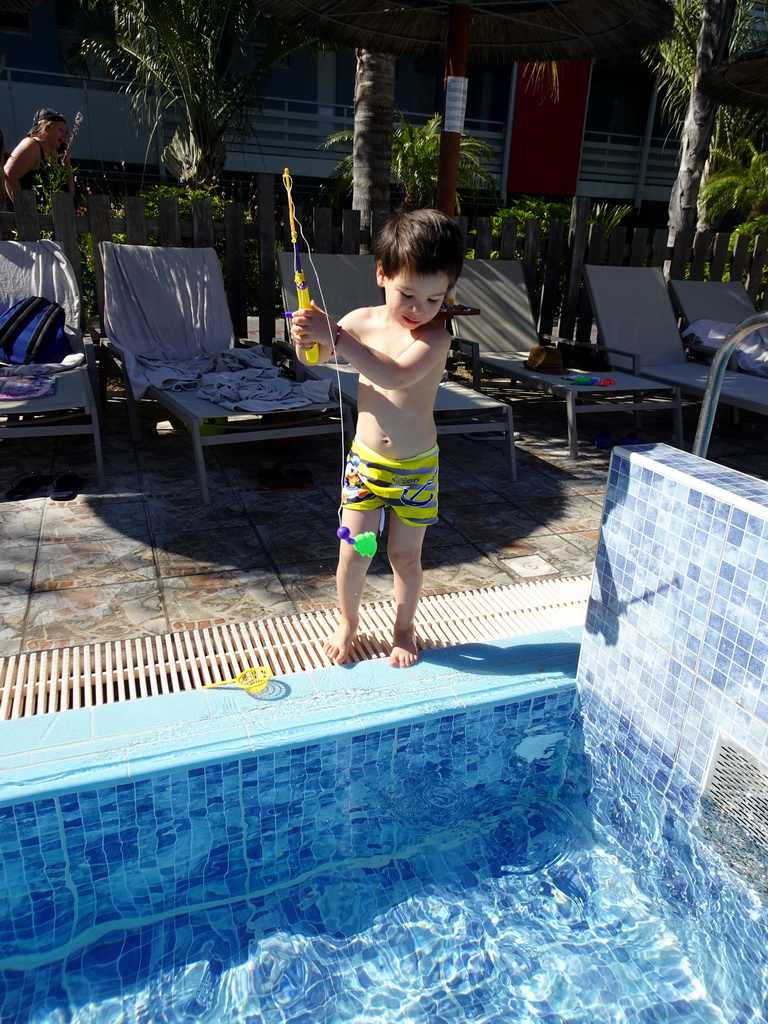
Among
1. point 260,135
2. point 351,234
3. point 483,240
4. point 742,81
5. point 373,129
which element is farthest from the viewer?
point 260,135

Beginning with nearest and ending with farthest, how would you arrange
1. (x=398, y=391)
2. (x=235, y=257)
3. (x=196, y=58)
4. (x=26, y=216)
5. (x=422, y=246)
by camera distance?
(x=422, y=246)
(x=398, y=391)
(x=26, y=216)
(x=235, y=257)
(x=196, y=58)

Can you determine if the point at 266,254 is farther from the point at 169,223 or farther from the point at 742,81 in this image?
the point at 742,81

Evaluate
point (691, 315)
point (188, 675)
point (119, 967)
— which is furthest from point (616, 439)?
point (119, 967)

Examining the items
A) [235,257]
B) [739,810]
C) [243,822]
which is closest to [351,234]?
[235,257]

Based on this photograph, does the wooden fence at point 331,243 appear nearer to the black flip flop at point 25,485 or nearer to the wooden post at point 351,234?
the wooden post at point 351,234

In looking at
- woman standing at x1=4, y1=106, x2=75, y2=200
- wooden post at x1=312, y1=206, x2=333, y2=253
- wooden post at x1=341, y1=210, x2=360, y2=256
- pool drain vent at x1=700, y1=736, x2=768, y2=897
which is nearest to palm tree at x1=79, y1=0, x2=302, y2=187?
woman standing at x1=4, y1=106, x2=75, y2=200

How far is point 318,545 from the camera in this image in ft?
12.2

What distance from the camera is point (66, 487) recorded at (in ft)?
13.8

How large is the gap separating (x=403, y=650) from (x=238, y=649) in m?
0.61

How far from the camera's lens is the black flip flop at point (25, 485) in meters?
4.11

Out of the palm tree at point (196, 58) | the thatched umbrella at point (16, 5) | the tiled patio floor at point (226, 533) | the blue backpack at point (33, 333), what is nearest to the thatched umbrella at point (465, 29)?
the thatched umbrella at point (16, 5)

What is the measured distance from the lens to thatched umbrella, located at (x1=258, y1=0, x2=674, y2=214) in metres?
5.00

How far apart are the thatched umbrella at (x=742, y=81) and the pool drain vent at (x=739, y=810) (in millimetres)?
6640

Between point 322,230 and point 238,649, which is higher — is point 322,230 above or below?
above
